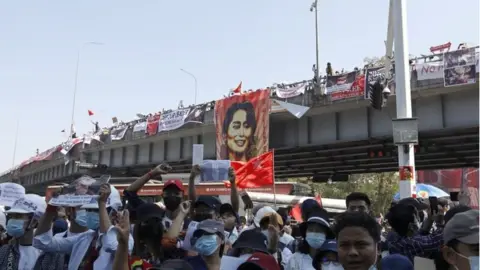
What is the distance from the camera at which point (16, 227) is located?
4.34 meters

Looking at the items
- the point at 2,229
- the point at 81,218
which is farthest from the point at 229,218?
the point at 2,229

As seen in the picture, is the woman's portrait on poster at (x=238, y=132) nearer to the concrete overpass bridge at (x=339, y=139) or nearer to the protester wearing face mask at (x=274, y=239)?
the concrete overpass bridge at (x=339, y=139)

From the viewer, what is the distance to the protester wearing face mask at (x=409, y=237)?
149 inches

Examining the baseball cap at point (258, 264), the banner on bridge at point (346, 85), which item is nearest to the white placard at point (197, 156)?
the baseball cap at point (258, 264)

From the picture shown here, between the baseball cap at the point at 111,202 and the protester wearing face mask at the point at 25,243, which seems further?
the protester wearing face mask at the point at 25,243

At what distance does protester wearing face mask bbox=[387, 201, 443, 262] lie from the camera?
3775 millimetres

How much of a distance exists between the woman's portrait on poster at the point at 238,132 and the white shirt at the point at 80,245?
60.2ft

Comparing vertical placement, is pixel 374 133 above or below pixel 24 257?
above

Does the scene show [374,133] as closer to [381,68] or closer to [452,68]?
[381,68]

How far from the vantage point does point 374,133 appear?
19.0m

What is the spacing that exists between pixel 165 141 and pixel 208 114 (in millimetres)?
4463

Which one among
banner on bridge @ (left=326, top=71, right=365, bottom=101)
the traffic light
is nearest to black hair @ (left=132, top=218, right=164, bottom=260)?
the traffic light

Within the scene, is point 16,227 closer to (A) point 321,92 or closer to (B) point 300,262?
(B) point 300,262

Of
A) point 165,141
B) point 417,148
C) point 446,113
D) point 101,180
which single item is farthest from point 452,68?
point 165,141
